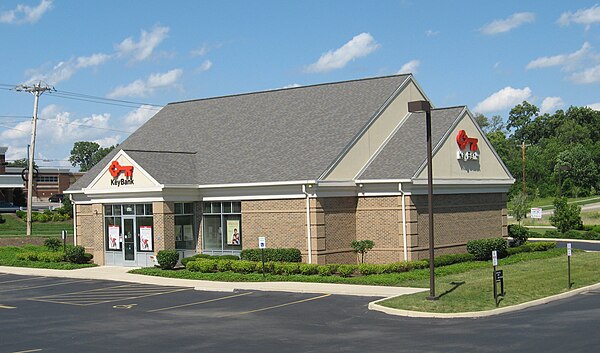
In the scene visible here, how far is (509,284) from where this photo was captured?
2664 centimetres

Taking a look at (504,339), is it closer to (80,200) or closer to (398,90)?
(398,90)

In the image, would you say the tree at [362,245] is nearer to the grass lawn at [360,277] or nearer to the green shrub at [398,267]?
the green shrub at [398,267]

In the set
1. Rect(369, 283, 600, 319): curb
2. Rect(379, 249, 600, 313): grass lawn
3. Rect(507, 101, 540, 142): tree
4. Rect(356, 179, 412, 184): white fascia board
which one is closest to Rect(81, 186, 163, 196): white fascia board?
Rect(356, 179, 412, 184): white fascia board

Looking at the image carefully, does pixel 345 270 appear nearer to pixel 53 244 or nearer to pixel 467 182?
pixel 467 182

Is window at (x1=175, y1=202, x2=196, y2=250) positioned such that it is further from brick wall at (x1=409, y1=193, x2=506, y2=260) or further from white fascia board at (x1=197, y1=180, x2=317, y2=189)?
brick wall at (x1=409, y1=193, x2=506, y2=260)

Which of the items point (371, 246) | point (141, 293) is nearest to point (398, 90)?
point (371, 246)

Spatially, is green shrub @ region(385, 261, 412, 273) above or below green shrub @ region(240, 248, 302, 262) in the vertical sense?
below

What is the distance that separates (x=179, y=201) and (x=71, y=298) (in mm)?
9721

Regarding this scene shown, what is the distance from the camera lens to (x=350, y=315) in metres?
22.6

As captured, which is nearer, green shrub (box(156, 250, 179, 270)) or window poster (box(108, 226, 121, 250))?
green shrub (box(156, 250, 179, 270))

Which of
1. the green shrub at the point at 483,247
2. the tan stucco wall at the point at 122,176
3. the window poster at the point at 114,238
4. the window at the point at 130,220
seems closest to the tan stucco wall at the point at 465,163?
the green shrub at the point at 483,247

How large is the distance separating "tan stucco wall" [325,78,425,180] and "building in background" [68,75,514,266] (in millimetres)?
56

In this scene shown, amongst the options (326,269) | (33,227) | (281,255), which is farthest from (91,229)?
(33,227)

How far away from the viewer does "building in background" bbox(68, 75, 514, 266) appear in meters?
34.2
